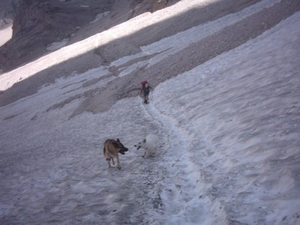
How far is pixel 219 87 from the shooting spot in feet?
40.7

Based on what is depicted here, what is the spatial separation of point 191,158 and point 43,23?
257 ft

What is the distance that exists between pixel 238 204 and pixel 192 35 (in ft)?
87.6

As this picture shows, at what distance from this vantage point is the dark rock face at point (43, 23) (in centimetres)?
6881

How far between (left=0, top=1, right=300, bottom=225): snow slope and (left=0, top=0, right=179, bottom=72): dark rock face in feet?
161

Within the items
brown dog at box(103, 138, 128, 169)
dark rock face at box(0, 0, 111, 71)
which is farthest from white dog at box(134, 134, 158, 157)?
dark rock face at box(0, 0, 111, 71)

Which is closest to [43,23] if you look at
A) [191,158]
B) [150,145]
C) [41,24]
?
[41,24]

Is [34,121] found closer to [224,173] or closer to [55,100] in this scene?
[55,100]

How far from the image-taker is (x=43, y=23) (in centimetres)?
7631

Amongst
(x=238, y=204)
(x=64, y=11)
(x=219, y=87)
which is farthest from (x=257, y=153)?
(x=64, y=11)

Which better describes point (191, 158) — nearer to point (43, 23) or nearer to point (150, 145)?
point (150, 145)

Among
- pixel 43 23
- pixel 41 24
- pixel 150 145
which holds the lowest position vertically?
pixel 150 145

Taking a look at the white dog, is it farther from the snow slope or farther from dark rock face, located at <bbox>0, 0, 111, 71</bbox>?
dark rock face, located at <bbox>0, 0, 111, 71</bbox>

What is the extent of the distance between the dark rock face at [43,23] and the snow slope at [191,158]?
161ft

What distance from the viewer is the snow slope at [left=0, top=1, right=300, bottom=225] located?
5.83 m
